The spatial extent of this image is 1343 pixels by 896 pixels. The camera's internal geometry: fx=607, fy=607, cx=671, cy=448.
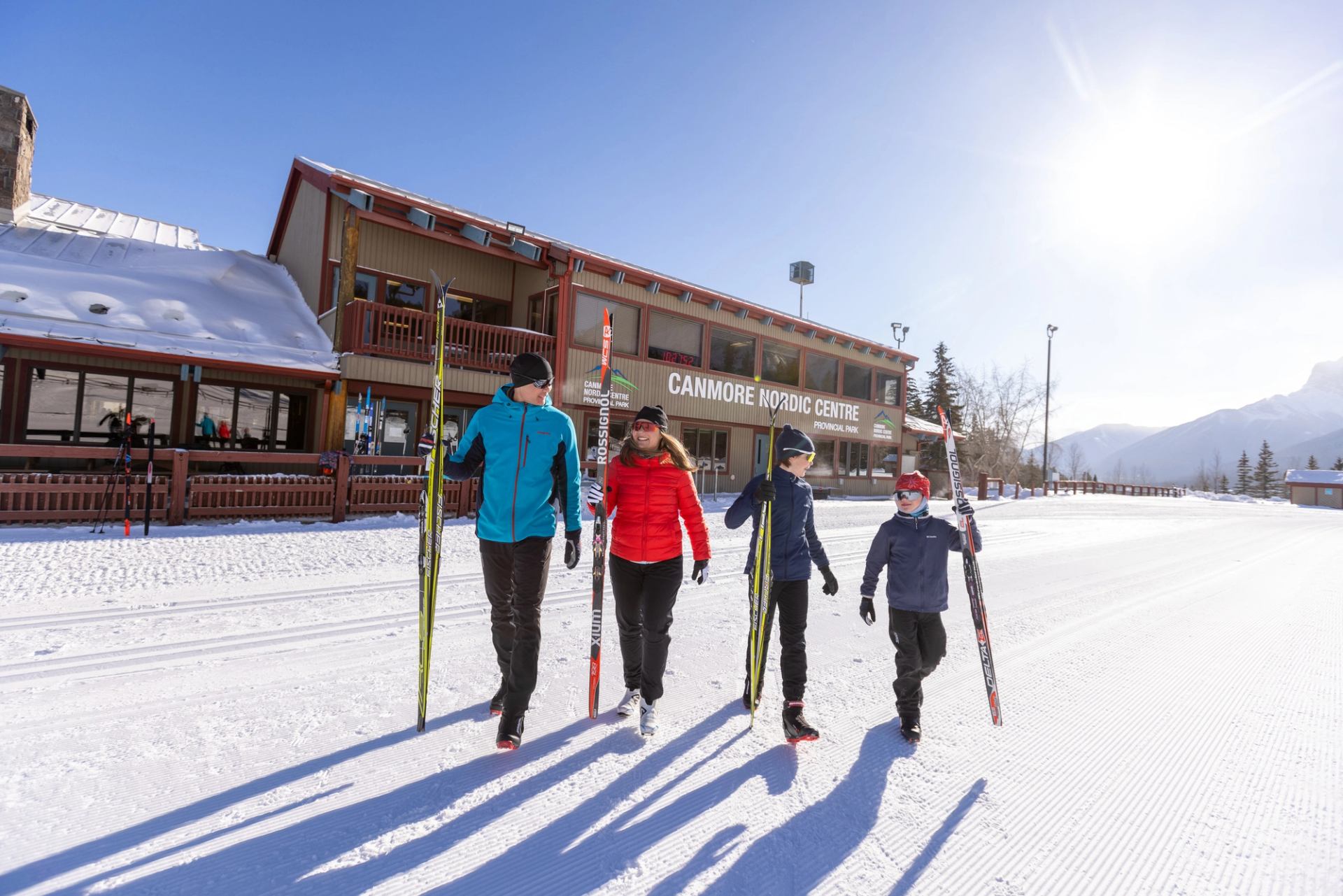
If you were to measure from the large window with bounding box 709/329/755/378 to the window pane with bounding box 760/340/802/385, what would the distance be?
20.5 inches

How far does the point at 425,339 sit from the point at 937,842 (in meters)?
12.8

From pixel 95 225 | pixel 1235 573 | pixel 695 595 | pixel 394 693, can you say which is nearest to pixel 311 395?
pixel 95 225

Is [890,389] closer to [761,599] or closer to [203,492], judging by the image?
[203,492]

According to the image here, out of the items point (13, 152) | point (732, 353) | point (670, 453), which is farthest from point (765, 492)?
point (13, 152)

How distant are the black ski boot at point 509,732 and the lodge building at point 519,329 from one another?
778cm

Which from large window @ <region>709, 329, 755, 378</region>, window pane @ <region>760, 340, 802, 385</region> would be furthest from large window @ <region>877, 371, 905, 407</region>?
large window @ <region>709, 329, 755, 378</region>

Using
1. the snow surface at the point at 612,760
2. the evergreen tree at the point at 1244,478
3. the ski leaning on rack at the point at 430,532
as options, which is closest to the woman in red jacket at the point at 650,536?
the snow surface at the point at 612,760

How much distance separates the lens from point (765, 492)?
131 inches

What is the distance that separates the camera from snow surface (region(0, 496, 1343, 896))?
217 cm

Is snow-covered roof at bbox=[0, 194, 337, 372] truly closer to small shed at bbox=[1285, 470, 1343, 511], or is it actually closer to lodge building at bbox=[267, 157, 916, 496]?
lodge building at bbox=[267, 157, 916, 496]

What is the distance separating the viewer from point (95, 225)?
15516 millimetres

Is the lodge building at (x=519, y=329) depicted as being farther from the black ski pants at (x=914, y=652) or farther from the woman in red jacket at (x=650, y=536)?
the woman in red jacket at (x=650, y=536)

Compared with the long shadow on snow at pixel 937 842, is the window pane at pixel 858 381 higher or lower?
higher

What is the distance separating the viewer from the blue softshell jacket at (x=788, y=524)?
133 inches
